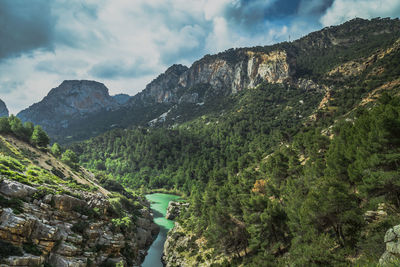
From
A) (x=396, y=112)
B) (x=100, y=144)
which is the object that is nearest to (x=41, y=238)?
(x=396, y=112)

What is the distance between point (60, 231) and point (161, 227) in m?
46.0

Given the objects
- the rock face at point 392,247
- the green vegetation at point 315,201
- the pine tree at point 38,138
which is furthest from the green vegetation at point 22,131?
the rock face at point 392,247

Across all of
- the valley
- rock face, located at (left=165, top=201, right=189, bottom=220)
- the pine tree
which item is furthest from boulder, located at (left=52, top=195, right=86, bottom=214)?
rock face, located at (left=165, top=201, right=189, bottom=220)

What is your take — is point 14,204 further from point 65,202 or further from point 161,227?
point 161,227

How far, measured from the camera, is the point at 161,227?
73.0m

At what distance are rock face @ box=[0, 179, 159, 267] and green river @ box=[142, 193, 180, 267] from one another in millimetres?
8127

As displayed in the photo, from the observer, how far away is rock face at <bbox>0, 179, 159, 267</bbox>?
87.4ft

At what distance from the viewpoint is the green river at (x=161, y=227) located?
50816 millimetres

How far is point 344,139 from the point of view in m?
41.3

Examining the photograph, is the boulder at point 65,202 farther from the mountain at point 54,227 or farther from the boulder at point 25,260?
the boulder at point 25,260

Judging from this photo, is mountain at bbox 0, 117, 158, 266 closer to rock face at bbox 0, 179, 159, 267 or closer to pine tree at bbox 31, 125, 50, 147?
rock face at bbox 0, 179, 159, 267

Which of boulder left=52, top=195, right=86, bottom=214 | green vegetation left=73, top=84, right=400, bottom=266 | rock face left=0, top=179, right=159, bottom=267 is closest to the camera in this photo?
green vegetation left=73, top=84, right=400, bottom=266

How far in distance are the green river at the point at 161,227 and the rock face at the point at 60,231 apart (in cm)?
813

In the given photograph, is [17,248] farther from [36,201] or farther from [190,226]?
[190,226]
